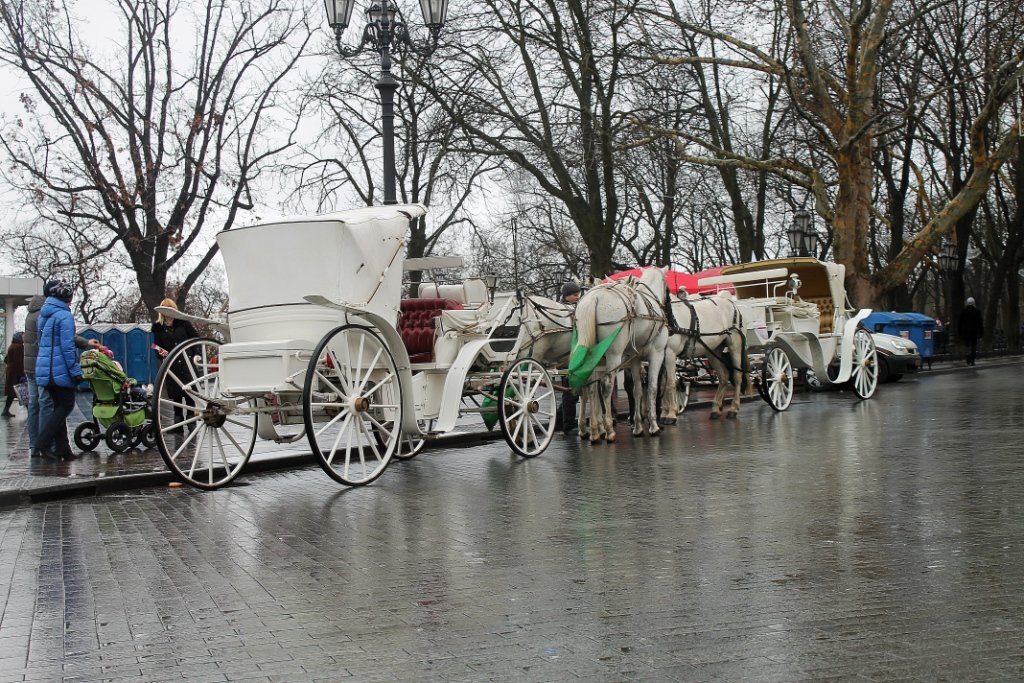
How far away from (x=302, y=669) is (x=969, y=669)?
2617 millimetres

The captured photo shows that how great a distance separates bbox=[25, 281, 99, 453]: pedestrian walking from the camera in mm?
12445

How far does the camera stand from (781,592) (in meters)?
Answer: 5.52

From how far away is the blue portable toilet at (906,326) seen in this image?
91.0 ft

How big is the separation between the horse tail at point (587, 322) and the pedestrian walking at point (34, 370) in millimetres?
5831

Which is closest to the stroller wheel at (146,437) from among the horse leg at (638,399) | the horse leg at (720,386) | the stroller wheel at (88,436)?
the stroller wheel at (88,436)

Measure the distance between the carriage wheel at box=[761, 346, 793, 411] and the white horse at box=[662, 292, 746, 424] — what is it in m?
0.53

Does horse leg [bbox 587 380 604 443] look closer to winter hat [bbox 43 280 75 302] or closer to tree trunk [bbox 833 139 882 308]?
winter hat [bbox 43 280 75 302]

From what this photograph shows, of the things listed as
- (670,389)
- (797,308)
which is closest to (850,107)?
(797,308)

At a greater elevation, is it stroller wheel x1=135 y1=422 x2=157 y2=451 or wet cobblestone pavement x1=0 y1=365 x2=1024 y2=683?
stroller wheel x1=135 y1=422 x2=157 y2=451

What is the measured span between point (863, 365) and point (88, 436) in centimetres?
1340

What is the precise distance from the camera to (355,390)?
998cm

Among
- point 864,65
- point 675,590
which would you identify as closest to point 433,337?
point 675,590

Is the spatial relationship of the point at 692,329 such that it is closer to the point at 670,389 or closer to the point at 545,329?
the point at 670,389

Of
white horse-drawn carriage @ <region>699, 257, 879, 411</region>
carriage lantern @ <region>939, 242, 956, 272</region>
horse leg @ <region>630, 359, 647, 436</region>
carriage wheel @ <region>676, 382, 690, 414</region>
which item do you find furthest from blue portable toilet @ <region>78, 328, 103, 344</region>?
carriage lantern @ <region>939, 242, 956, 272</region>
